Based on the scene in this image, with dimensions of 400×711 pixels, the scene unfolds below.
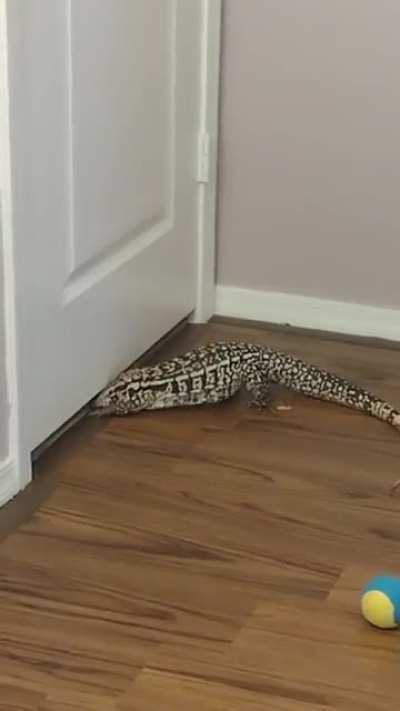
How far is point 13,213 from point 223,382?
2.04ft

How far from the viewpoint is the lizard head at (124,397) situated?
2.40 m

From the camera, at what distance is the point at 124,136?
2379mm

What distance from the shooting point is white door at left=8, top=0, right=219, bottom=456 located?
204 cm

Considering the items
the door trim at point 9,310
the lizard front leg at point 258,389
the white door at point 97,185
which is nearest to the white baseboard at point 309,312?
the white door at point 97,185

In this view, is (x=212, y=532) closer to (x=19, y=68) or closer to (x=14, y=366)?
(x=14, y=366)

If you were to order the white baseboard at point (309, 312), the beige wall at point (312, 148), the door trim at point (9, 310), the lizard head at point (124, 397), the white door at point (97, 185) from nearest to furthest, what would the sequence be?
the door trim at point (9, 310), the white door at point (97, 185), the lizard head at point (124, 397), the beige wall at point (312, 148), the white baseboard at point (309, 312)

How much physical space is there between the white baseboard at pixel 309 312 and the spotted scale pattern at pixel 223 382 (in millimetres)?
276

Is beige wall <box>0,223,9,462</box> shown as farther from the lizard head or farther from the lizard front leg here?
the lizard front leg

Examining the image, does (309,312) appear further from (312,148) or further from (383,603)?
(383,603)

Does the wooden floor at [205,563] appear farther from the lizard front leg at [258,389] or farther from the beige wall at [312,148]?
the beige wall at [312,148]

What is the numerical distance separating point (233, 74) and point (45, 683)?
141 centimetres

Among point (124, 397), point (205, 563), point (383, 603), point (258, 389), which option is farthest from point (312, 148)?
point (383, 603)

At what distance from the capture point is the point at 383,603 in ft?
5.87

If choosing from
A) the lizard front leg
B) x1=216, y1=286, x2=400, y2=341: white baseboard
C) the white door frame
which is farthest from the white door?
the lizard front leg
